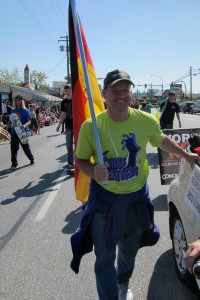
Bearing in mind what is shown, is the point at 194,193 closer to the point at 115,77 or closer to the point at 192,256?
the point at 115,77

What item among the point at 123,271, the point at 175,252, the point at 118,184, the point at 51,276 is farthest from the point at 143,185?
the point at 51,276

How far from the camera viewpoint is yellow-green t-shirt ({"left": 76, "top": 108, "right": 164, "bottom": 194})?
9.19 ft

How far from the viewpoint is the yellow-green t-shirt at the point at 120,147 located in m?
2.80

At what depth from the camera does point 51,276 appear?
375cm

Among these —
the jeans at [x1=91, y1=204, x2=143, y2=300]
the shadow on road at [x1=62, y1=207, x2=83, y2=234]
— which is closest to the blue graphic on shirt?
the jeans at [x1=91, y1=204, x2=143, y2=300]

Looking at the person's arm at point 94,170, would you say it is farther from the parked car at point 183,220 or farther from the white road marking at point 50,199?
the white road marking at point 50,199

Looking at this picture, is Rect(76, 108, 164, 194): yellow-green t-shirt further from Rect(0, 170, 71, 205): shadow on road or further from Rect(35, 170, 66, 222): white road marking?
Rect(0, 170, 71, 205): shadow on road

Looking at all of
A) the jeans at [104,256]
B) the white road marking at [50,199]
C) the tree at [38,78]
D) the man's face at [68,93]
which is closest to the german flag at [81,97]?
the jeans at [104,256]

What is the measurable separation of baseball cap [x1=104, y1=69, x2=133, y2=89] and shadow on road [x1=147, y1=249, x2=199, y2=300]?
192cm

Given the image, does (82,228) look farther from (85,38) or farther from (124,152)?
(85,38)

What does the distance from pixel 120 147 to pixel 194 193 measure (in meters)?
0.75

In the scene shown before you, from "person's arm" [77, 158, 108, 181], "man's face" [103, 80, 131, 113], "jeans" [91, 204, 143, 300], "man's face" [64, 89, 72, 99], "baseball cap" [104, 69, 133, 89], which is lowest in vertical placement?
"jeans" [91, 204, 143, 300]

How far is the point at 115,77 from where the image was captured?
2738mm

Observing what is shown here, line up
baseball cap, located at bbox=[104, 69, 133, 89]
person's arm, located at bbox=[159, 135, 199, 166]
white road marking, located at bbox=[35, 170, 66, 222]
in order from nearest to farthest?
baseball cap, located at bbox=[104, 69, 133, 89], person's arm, located at bbox=[159, 135, 199, 166], white road marking, located at bbox=[35, 170, 66, 222]
